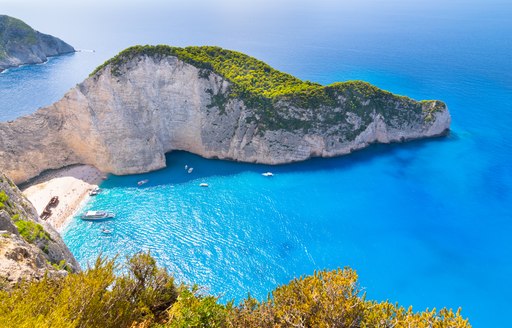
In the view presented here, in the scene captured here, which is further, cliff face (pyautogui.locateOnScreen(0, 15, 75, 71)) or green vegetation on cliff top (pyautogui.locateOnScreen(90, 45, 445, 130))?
cliff face (pyautogui.locateOnScreen(0, 15, 75, 71))

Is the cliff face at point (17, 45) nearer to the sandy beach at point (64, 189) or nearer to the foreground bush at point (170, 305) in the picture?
the sandy beach at point (64, 189)

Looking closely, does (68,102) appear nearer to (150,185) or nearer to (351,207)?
(150,185)

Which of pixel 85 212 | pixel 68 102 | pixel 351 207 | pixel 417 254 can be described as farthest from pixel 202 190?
pixel 417 254

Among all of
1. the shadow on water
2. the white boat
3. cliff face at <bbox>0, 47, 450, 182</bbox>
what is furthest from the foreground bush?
cliff face at <bbox>0, 47, 450, 182</bbox>

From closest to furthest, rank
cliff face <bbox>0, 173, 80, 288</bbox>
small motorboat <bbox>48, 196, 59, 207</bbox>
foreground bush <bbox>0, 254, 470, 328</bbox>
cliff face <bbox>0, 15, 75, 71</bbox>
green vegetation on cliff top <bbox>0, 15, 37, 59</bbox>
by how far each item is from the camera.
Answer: foreground bush <bbox>0, 254, 470, 328</bbox> < cliff face <bbox>0, 173, 80, 288</bbox> < small motorboat <bbox>48, 196, 59, 207</bbox> < cliff face <bbox>0, 15, 75, 71</bbox> < green vegetation on cliff top <bbox>0, 15, 37, 59</bbox>

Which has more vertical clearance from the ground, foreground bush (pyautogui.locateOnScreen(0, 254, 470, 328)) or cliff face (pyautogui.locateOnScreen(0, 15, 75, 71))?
cliff face (pyautogui.locateOnScreen(0, 15, 75, 71))

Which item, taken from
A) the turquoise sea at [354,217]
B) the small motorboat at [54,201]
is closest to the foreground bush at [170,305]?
the turquoise sea at [354,217]

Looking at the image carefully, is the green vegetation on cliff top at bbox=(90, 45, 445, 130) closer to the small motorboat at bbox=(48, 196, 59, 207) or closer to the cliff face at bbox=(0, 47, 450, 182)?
the cliff face at bbox=(0, 47, 450, 182)

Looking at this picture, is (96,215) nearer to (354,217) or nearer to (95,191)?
(95,191)
